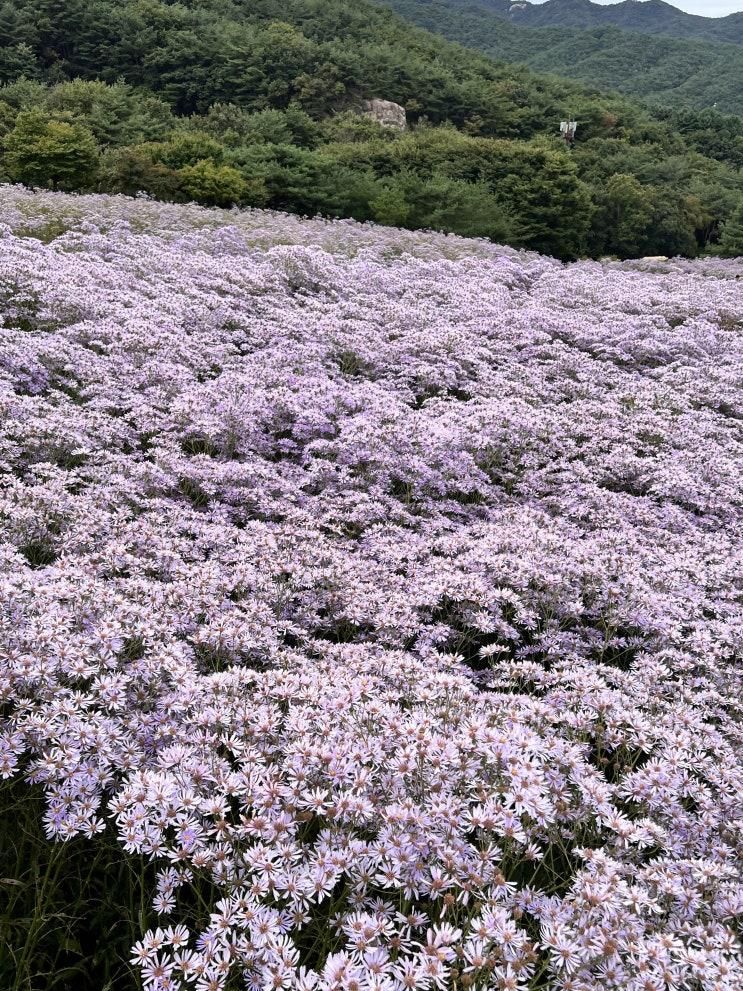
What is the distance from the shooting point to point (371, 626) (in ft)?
16.8

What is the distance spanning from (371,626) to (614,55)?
4796 inches

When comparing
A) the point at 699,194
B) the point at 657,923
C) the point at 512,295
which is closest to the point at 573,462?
the point at 657,923

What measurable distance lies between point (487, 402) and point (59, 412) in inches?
187

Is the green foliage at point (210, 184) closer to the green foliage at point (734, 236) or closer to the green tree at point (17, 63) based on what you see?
the green foliage at point (734, 236)

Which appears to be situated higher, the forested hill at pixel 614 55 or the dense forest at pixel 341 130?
the forested hill at pixel 614 55

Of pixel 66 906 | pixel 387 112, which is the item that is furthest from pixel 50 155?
pixel 387 112

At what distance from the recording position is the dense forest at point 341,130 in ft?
85.2

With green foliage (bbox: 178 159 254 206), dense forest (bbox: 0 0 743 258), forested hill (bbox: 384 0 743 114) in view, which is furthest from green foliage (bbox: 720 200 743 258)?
forested hill (bbox: 384 0 743 114)

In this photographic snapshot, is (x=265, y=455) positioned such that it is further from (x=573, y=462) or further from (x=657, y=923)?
(x=657, y=923)

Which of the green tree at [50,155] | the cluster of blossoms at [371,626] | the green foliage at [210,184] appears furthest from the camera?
the green foliage at [210,184]

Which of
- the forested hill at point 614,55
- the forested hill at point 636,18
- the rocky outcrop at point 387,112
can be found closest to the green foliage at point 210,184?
the rocky outcrop at point 387,112

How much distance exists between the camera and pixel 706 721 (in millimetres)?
4242

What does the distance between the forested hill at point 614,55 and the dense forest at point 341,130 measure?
28.3 meters

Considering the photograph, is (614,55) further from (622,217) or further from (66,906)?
(66,906)
